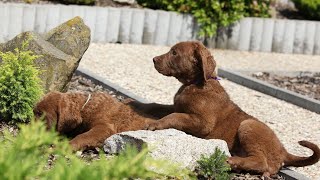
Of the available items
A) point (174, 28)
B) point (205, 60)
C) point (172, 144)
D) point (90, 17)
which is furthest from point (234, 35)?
point (172, 144)

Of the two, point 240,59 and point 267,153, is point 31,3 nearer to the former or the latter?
point 240,59

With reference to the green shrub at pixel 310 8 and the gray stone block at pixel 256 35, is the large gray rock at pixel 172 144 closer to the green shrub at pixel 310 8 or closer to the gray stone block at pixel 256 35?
the gray stone block at pixel 256 35

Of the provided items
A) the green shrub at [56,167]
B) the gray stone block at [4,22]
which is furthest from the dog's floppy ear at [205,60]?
the gray stone block at [4,22]

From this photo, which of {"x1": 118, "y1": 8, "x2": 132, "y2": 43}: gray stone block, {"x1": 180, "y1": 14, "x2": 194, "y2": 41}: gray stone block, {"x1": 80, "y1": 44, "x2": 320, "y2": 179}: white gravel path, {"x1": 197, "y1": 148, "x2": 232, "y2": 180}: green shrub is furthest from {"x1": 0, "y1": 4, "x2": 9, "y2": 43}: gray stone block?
{"x1": 197, "y1": 148, "x2": 232, "y2": 180}: green shrub

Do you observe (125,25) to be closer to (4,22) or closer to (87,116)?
(4,22)

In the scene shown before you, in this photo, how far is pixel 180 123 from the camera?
6.65 metres

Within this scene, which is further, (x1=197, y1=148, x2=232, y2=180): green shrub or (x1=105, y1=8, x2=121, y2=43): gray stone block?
(x1=105, y1=8, x2=121, y2=43): gray stone block

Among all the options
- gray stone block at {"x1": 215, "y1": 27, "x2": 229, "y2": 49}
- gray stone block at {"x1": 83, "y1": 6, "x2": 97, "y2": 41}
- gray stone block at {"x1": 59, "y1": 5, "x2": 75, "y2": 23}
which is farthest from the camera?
gray stone block at {"x1": 215, "y1": 27, "x2": 229, "y2": 49}

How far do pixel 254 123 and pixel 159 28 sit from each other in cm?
816

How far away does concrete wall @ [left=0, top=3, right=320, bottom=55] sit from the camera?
13492 mm

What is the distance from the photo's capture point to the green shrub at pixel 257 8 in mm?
15391

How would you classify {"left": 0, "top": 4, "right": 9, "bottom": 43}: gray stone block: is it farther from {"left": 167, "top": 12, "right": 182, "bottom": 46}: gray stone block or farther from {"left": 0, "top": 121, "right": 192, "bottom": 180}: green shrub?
{"left": 0, "top": 121, "right": 192, "bottom": 180}: green shrub

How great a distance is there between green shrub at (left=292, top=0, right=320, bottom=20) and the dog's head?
383 inches

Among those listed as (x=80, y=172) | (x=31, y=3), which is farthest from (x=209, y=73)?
(x=31, y=3)
